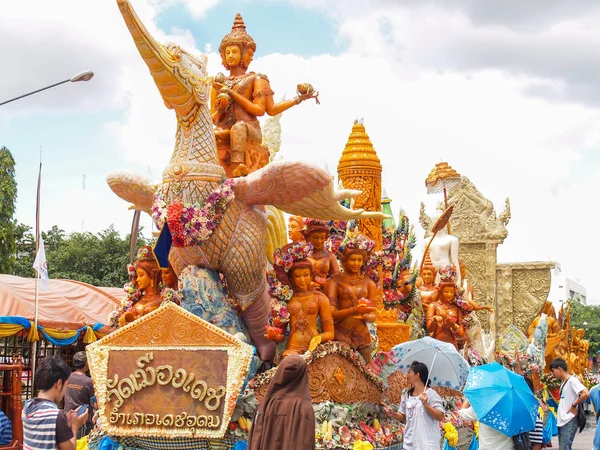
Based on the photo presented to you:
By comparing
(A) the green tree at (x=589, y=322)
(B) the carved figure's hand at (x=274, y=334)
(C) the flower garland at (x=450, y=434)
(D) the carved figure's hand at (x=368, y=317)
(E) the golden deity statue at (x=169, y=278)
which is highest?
(E) the golden deity statue at (x=169, y=278)

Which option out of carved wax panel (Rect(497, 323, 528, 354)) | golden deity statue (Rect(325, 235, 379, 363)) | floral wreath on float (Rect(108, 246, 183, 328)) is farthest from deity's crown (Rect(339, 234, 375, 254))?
carved wax panel (Rect(497, 323, 528, 354))

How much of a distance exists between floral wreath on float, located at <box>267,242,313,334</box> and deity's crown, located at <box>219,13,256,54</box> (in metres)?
2.79

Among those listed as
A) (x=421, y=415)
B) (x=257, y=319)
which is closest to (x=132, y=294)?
(x=257, y=319)

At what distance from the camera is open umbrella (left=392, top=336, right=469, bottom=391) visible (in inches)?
376

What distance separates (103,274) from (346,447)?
24.0 metres

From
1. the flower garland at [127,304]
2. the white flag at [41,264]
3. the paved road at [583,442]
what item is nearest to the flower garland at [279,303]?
the flower garland at [127,304]

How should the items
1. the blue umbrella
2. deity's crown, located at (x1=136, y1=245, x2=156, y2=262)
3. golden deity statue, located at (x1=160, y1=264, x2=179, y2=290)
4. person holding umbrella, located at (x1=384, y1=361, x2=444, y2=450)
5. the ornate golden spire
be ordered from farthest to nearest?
1. the ornate golden spire
2. deity's crown, located at (x1=136, y1=245, x2=156, y2=262)
3. golden deity statue, located at (x1=160, y1=264, x2=179, y2=290)
4. person holding umbrella, located at (x1=384, y1=361, x2=444, y2=450)
5. the blue umbrella

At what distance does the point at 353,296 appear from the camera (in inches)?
325

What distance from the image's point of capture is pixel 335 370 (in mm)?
7734

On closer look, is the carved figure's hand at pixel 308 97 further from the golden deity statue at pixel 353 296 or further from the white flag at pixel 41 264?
the white flag at pixel 41 264

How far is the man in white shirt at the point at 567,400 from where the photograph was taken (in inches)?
332

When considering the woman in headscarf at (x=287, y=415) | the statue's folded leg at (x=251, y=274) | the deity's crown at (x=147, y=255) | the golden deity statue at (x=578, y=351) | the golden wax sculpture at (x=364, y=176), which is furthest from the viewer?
the golden deity statue at (x=578, y=351)

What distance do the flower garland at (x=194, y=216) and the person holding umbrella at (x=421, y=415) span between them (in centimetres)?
244

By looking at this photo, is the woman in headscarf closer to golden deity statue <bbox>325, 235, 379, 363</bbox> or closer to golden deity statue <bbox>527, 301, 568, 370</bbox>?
golden deity statue <bbox>325, 235, 379, 363</bbox>
